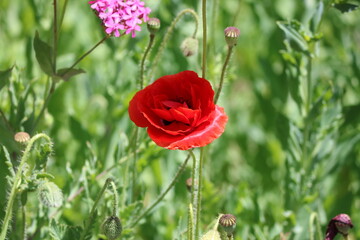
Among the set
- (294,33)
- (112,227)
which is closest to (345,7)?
(294,33)

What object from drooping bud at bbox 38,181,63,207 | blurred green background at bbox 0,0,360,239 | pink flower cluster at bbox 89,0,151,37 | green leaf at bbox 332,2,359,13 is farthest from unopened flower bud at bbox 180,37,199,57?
drooping bud at bbox 38,181,63,207

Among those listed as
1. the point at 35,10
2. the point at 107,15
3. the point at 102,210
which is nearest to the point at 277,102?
the point at 35,10

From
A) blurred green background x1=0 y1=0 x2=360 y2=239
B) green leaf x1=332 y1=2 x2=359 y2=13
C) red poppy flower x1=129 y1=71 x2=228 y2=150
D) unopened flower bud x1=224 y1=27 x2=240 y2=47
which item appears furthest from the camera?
blurred green background x1=0 y1=0 x2=360 y2=239

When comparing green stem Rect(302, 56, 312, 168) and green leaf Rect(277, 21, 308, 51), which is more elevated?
green leaf Rect(277, 21, 308, 51)

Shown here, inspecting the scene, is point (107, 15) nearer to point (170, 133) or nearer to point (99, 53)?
point (170, 133)

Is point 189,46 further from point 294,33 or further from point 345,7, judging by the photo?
point 345,7

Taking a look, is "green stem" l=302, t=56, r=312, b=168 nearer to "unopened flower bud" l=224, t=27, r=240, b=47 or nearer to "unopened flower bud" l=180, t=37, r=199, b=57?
"unopened flower bud" l=180, t=37, r=199, b=57
